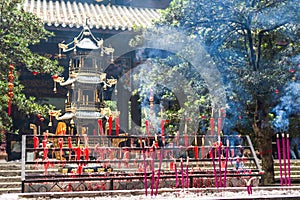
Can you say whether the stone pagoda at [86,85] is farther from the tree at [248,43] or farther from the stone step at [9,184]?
the tree at [248,43]

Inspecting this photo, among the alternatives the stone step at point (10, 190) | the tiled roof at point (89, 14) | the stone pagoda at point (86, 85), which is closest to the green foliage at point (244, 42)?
the stone pagoda at point (86, 85)

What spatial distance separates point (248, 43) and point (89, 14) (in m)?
5.13

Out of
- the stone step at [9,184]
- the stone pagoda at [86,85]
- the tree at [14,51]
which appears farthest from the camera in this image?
the stone pagoda at [86,85]

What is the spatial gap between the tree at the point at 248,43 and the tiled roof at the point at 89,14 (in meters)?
2.84

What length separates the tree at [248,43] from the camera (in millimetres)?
6957

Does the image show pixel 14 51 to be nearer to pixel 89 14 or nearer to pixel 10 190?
pixel 10 190

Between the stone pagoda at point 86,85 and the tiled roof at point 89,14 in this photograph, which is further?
the tiled roof at point 89,14

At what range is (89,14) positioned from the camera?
454 inches

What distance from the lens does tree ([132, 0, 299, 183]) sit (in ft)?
22.8

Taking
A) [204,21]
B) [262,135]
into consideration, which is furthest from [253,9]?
[262,135]

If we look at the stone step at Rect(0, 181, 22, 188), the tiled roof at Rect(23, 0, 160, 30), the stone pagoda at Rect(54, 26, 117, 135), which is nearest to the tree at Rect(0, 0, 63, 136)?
the stone pagoda at Rect(54, 26, 117, 135)

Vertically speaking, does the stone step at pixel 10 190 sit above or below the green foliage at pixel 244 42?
below

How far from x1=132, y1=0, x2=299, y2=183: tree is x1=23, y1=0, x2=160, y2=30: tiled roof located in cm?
284

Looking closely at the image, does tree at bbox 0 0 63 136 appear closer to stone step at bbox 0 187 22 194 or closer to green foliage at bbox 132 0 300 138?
stone step at bbox 0 187 22 194
